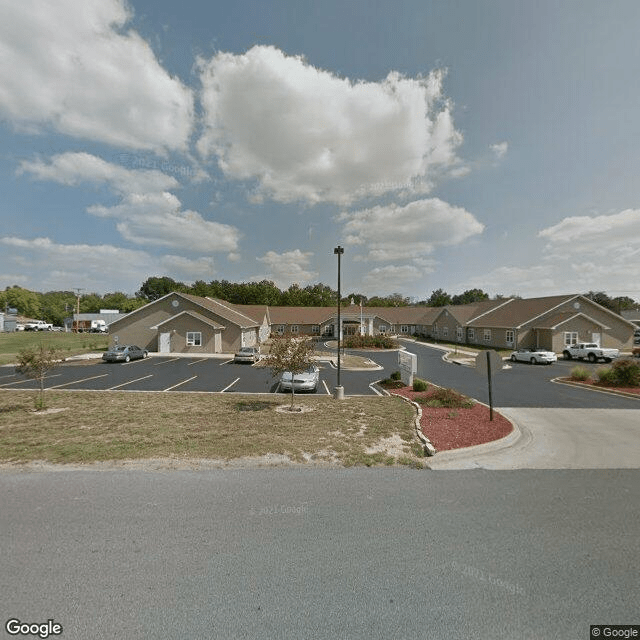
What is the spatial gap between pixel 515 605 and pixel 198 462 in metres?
5.96

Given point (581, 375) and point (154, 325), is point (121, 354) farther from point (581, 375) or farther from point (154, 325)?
point (581, 375)

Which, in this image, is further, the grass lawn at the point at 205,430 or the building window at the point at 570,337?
the building window at the point at 570,337

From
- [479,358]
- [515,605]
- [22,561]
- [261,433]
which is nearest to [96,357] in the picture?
[261,433]

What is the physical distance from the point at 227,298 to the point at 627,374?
251 feet

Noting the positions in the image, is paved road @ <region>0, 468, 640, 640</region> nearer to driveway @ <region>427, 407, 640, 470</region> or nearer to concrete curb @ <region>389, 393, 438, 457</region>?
driveway @ <region>427, 407, 640, 470</region>

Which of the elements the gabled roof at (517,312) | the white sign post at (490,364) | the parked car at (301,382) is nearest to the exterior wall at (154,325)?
the parked car at (301,382)

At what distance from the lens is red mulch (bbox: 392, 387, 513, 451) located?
8.22 meters

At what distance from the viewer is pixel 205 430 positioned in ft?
29.3

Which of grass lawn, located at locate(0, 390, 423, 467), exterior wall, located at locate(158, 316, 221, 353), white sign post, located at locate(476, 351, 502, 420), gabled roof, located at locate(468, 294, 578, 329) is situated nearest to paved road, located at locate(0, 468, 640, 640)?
grass lawn, located at locate(0, 390, 423, 467)

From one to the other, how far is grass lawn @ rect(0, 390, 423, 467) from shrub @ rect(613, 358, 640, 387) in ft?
42.9

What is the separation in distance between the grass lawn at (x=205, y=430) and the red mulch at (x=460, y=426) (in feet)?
1.98

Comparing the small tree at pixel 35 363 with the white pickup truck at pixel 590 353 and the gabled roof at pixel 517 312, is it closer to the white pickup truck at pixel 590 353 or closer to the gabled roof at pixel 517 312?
the white pickup truck at pixel 590 353

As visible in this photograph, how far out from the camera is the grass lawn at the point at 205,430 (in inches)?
285

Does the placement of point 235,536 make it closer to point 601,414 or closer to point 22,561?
point 22,561
